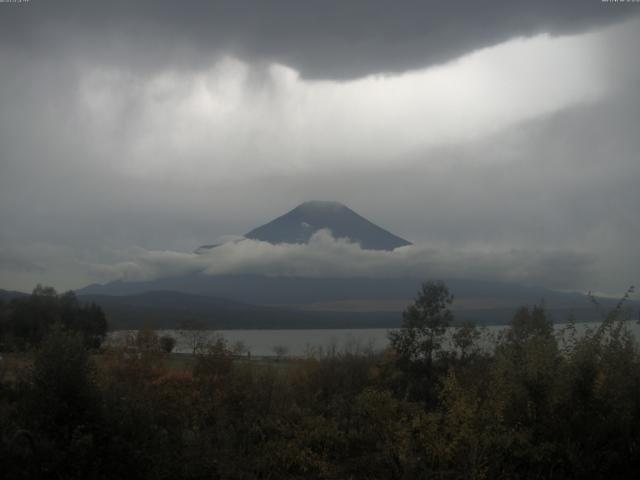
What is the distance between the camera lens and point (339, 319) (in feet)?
566

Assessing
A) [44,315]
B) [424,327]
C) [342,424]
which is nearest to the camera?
[342,424]

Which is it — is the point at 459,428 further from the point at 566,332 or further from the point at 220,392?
the point at 220,392

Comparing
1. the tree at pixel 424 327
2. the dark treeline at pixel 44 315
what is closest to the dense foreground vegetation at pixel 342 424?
the tree at pixel 424 327

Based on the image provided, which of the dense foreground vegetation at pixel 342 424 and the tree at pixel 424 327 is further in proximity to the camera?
the tree at pixel 424 327

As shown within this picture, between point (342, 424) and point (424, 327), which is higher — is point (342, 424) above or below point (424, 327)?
below

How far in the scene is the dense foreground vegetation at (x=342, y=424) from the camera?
28.8 feet

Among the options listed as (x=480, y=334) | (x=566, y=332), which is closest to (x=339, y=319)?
(x=480, y=334)

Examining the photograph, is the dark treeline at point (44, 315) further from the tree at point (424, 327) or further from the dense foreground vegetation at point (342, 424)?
the dense foreground vegetation at point (342, 424)

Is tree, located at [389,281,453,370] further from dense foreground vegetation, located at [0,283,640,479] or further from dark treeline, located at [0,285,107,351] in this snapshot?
dark treeline, located at [0,285,107,351]

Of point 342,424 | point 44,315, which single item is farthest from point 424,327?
point 44,315

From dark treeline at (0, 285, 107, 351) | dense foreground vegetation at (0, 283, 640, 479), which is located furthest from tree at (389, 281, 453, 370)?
dark treeline at (0, 285, 107, 351)

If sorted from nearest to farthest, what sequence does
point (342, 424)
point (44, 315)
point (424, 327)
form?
point (342, 424) → point (424, 327) → point (44, 315)

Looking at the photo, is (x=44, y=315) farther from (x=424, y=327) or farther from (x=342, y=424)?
(x=342, y=424)

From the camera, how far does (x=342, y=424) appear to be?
580 inches
